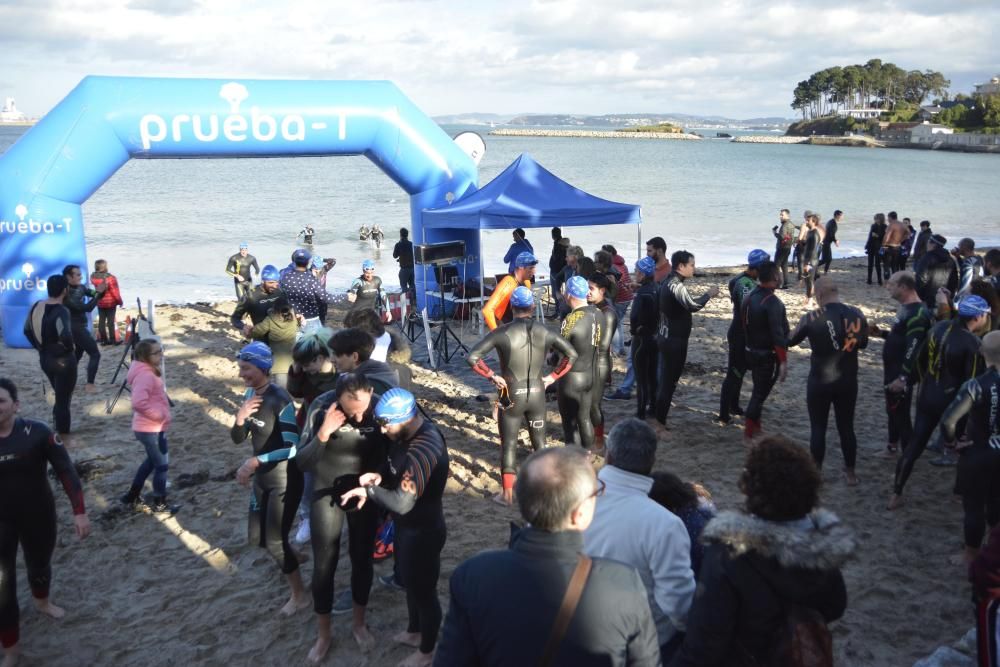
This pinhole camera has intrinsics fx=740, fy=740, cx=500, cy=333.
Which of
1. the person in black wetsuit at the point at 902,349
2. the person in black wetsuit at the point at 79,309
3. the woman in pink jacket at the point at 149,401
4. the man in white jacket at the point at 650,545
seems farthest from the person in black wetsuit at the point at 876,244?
the man in white jacket at the point at 650,545

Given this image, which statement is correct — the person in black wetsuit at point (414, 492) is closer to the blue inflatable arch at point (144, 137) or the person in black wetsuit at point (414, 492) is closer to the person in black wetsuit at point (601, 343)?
the person in black wetsuit at point (601, 343)

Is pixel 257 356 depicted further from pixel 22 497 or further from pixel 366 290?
pixel 366 290

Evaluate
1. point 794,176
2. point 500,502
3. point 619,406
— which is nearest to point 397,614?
point 500,502

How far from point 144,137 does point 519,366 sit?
6.84 metres

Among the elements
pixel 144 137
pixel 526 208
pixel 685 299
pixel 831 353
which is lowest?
pixel 831 353

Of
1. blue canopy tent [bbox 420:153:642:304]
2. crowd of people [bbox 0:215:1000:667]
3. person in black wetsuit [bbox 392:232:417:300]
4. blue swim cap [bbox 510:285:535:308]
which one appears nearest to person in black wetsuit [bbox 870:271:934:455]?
crowd of people [bbox 0:215:1000:667]

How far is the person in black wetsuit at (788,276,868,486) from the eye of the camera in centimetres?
497

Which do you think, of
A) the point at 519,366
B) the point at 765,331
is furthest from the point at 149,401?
the point at 765,331

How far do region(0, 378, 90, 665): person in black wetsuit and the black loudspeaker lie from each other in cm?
571

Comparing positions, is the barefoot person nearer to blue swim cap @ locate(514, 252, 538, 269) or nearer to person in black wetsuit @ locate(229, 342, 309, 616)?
person in black wetsuit @ locate(229, 342, 309, 616)

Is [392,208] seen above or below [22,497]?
above

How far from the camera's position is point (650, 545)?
91.4 inches

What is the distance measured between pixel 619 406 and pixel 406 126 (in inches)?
209

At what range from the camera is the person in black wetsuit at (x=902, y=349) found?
5.14 meters
